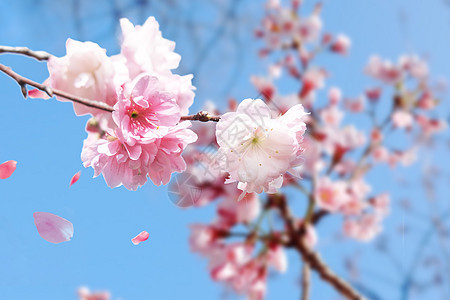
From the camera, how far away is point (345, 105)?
2477mm

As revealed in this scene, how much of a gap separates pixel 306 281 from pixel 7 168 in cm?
117

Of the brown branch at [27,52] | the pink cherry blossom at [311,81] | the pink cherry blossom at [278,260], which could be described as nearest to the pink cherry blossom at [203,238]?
the pink cherry blossom at [278,260]

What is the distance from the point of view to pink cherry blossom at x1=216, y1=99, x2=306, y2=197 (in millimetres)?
365

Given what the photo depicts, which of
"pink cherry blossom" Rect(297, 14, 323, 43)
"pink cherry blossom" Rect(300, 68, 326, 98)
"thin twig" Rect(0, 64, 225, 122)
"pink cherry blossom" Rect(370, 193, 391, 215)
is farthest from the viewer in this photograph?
"pink cherry blossom" Rect(297, 14, 323, 43)

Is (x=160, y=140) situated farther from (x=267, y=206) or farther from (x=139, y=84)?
(x=267, y=206)

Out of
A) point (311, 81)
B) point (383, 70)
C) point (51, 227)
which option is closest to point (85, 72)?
point (51, 227)

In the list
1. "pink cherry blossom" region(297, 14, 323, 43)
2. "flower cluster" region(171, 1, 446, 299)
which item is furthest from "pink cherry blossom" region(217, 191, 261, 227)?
"pink cherry blossom" region(297, 14, 323, 43)

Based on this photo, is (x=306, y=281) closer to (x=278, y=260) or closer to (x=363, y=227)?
(x=278, y=260)

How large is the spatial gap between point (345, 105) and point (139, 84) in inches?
89.5

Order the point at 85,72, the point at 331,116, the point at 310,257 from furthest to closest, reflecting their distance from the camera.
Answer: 1. the point at 331,116
2. the point at 310,257
3. the point at 85,72

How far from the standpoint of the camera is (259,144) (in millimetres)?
389

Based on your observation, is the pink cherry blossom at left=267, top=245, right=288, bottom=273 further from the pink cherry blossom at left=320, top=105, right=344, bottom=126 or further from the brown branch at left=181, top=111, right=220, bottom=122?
the brown branch at left=181, top=111, right=220, bottom=122

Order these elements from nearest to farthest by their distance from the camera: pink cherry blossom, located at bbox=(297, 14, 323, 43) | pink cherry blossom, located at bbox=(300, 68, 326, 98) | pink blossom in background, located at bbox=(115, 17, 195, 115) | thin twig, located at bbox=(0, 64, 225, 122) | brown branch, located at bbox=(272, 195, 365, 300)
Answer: thin twig, located at bbox=(0, 64, 225, 122) < pink blossom in background, located at bbox=(115, 17, 195, 115) < brown branch, located at bbox=(272, 195, 365, 300) < pink cherry blossom, located at bbox=(300, 68, 326, 98) < pink cherry blossom, located at bbox=(297, 14, 323, 43)

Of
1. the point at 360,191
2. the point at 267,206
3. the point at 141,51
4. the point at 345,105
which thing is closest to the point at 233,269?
the point at 267,206
